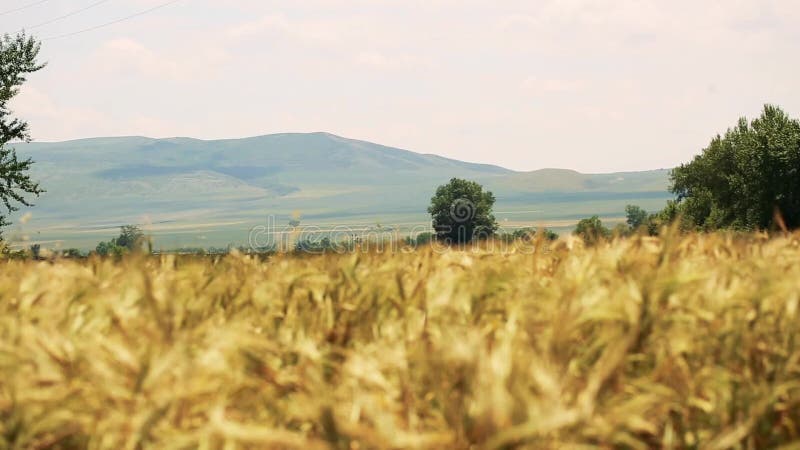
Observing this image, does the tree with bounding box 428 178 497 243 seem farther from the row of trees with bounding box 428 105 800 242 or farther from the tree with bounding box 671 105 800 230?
the tree with bounding box 671 105 800 230

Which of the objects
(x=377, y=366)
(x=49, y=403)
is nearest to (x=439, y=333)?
(x=377, y=366)

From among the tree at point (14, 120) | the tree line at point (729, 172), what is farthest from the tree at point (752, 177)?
the tree at point (14, 120)

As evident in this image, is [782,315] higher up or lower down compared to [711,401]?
higher up

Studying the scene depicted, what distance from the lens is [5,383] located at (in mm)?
2256

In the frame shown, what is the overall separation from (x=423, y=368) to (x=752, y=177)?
105594 mm

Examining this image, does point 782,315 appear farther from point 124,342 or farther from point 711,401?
point 124,342

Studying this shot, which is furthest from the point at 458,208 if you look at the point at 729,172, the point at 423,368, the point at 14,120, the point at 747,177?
the point at 423,368

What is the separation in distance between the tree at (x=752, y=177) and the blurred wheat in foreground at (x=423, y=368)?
87.7 meters

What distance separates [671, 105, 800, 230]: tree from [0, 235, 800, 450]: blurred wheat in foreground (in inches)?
3452

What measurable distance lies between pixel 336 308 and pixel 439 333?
562 millimetres

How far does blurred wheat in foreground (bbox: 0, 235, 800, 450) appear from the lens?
6.28 feet

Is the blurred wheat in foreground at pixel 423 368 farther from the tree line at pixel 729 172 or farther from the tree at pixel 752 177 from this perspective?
the tree at pixel 752 177

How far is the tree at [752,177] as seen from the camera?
94.8 m

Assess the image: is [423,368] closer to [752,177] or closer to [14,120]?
[14,120]
